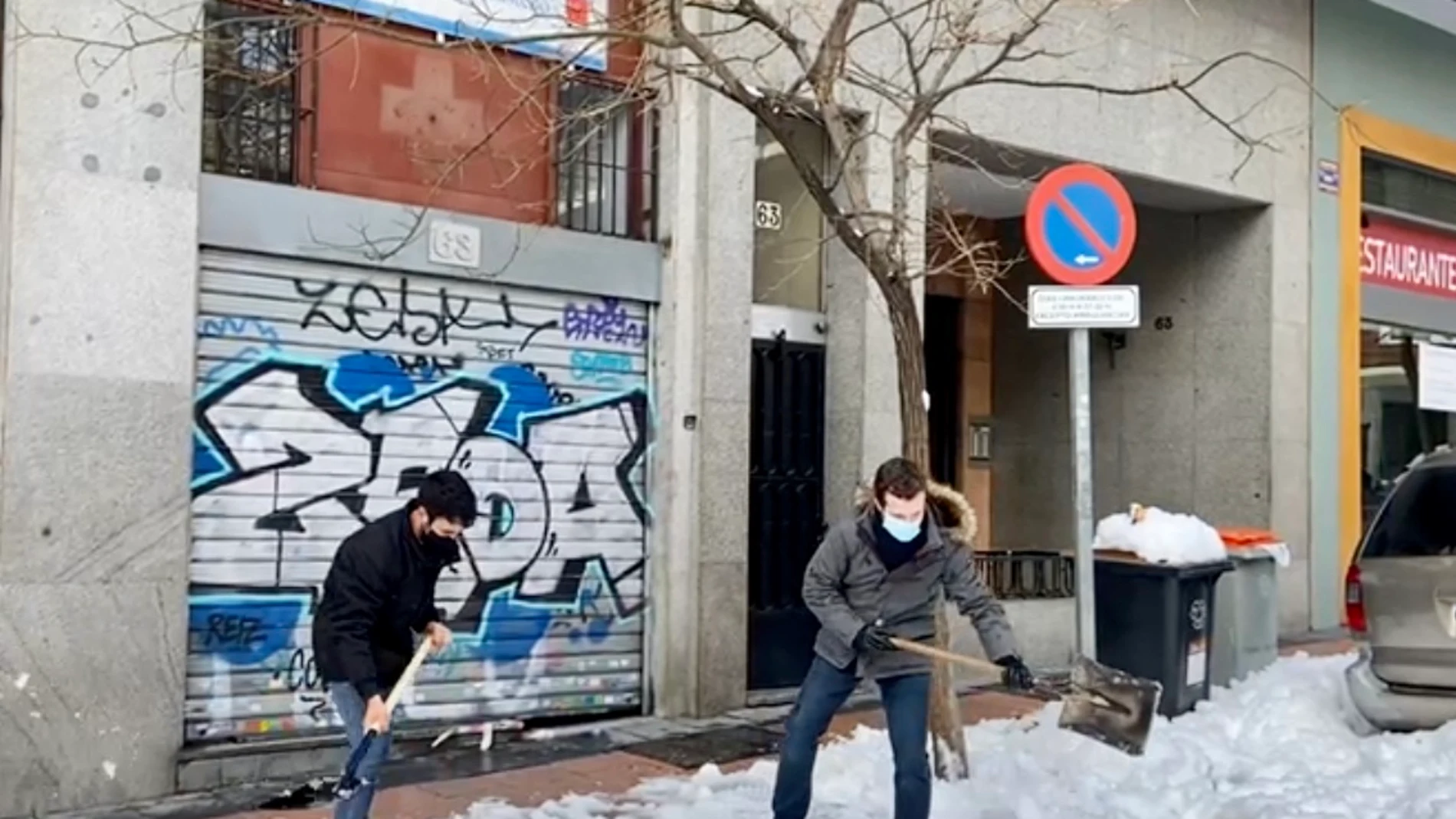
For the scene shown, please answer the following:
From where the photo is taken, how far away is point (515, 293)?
859 cm

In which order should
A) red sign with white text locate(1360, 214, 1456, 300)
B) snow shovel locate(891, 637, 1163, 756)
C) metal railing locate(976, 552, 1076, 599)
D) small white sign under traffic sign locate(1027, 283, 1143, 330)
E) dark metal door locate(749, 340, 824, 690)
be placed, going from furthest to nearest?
red sign with white text locate(1360, 214, 1456, 300) < metal railing locate(976, 552, 1076, 599) < dark metal door locate(749, 340, 824, 690) < small white sign under traffic sign locate(1027, 283, 1143, 330) < snow shovel locate(891, 637, 1163, 756)

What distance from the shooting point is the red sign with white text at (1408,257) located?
46.6ft

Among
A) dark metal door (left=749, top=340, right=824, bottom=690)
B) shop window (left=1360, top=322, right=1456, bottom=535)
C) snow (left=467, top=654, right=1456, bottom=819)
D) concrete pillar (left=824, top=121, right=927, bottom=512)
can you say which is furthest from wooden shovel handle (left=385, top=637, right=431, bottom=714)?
shop window (left=1360, top=322, right=1456, bottom=535)

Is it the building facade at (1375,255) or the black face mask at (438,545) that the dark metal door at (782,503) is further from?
the building facade at (1375,255)

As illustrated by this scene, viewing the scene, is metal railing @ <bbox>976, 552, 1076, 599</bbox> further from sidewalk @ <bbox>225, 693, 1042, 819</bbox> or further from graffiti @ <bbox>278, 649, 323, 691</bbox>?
graffiti @ <bbox>278, 649, 323, 691</bbox>

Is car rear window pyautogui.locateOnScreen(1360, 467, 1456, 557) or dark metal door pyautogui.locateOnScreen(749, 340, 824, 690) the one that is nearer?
car rear window pyautogui.locateOnScreen(1360, 467, 1456, 557)

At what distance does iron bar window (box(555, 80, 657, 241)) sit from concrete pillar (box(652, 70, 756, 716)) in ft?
0.64

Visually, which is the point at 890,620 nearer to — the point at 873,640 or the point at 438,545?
the point at 873,640

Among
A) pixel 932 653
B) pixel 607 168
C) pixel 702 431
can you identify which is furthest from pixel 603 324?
pixel 932 653

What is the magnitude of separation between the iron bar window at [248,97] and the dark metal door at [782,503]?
3.31 metres

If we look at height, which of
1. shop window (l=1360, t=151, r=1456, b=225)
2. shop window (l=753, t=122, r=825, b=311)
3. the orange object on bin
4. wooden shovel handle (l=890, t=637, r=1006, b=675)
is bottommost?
wooden shovel handle (l=890, t=637, r=1006, b=675)

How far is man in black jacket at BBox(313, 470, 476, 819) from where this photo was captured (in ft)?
17.5

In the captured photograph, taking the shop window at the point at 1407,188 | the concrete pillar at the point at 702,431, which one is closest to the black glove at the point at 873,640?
the concrete pillar at the point at 702,431

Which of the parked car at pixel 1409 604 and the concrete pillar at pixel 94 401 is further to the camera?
the parked car at pixel 1409 604
